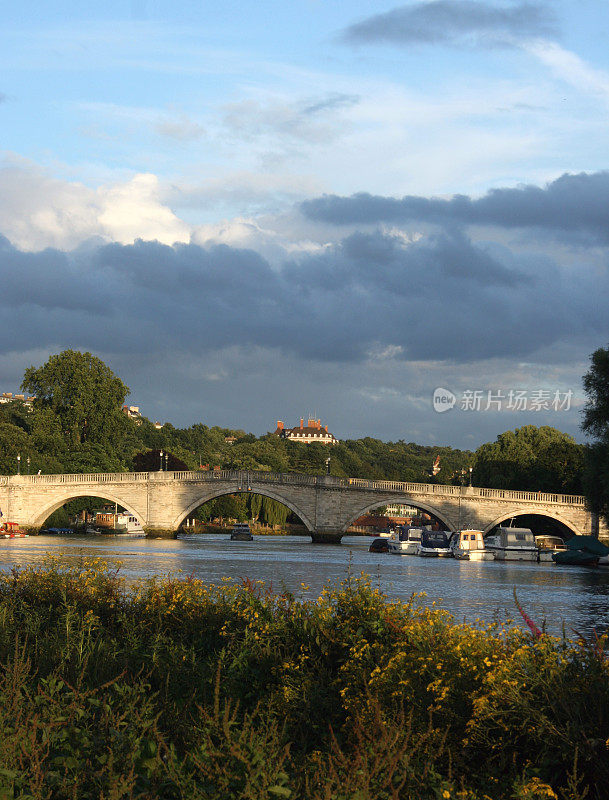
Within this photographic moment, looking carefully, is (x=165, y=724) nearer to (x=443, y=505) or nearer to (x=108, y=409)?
(x=443, y=505)

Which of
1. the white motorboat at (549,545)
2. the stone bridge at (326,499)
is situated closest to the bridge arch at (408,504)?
the stone bridge at (326,499)

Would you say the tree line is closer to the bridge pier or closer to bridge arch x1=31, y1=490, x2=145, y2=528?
bridge arch x1=31, y1=490, x2=145, y2=528

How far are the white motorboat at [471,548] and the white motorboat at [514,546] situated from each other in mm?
1159

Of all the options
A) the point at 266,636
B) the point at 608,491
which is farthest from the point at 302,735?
the point at 608,491

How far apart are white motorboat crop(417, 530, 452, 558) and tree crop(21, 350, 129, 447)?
148 ft

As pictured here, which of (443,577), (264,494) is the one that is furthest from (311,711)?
(264,494)

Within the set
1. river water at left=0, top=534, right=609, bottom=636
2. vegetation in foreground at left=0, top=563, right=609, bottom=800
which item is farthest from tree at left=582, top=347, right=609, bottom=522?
vegetation in foreground at left=0, top=563, right=609, bottom=800

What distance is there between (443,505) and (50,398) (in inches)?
2095

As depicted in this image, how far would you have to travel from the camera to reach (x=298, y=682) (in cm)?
1086

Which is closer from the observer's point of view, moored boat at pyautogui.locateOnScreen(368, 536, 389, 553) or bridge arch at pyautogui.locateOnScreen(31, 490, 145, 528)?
bridge arch at pyautogui.locateOnScreen(31, 490, 145, 528)

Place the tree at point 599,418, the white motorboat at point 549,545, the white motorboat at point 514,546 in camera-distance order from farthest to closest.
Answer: the white motorboat at point 549,545
the white motorboat at point 514,546
the tree at point 599,418

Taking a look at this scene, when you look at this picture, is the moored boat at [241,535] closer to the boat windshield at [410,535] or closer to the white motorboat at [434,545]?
the boat windshield at [410,535]

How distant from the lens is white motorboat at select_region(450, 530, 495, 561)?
7162 centimetres

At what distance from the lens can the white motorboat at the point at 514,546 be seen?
71875 mm
